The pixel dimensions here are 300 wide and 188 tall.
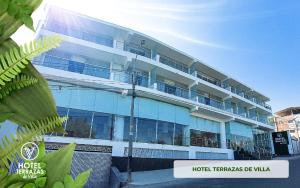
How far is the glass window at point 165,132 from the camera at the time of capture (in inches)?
723

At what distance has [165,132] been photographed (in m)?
18.9

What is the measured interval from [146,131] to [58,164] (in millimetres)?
17416

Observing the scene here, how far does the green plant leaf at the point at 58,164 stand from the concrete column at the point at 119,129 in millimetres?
16030

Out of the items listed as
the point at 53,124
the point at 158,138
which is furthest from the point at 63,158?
the point at 158,138

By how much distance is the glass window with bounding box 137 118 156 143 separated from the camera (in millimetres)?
17281

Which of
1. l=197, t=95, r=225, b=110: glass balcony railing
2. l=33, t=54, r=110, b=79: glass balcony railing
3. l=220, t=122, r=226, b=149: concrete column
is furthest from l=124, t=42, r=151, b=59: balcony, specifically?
l=220, t=122, r=226, b=149: concrete column

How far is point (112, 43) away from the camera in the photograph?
19016 mm

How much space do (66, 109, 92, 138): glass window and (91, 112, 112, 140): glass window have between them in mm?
414

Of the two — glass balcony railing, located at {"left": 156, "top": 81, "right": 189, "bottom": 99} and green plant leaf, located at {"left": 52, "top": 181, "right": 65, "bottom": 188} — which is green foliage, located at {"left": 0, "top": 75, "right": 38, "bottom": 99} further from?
glass balcony railing, located at {"left": 156, "top": 81, "right": 189, "bottom": 99}

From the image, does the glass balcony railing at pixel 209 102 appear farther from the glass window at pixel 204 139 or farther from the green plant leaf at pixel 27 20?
the green plant leaf at pixel 27 20

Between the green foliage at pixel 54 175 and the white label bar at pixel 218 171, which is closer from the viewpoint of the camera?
the green foliage at pixel 54 175

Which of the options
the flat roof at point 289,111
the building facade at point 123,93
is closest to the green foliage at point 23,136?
the building facade at point 123,93

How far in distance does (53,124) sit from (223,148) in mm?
26337

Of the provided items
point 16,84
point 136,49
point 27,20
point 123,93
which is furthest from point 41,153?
point 136,49
